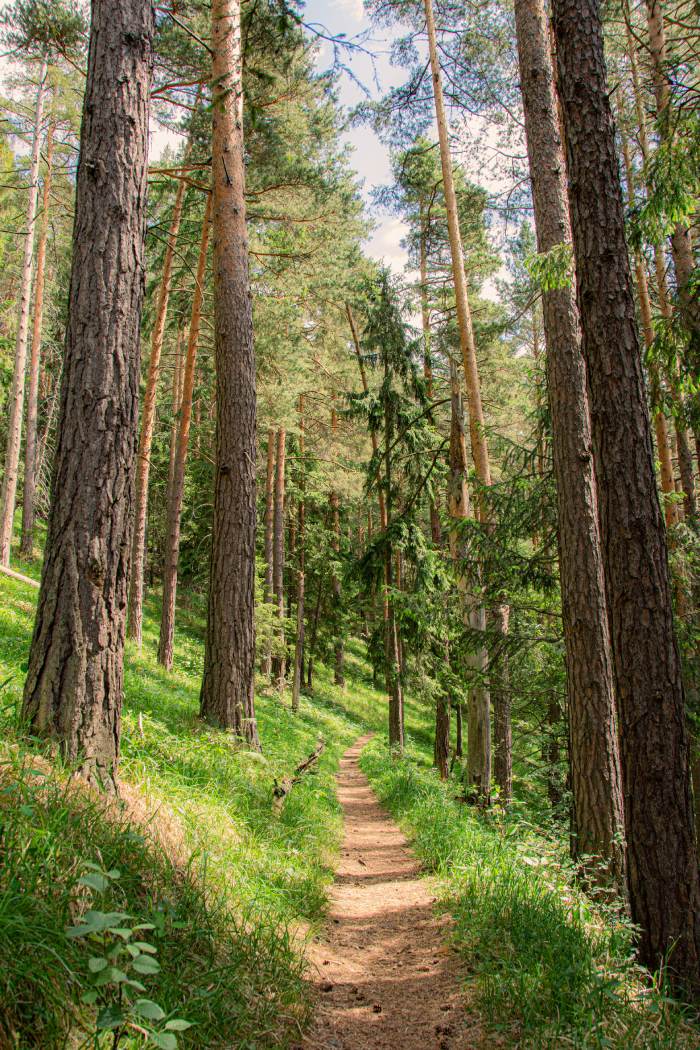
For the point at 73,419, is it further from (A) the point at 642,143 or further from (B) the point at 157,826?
(A) the point at 642,143

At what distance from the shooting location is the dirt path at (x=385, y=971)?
9.44 feet

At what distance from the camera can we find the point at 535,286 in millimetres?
6102

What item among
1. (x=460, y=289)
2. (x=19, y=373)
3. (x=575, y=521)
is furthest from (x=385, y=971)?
(x=19, y=373)

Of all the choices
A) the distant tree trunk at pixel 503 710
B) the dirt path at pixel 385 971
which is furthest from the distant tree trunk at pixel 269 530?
the dirt path at pixel 385 971

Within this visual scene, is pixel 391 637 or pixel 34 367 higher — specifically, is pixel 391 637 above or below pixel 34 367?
below

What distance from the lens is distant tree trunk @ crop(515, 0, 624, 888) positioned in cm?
513

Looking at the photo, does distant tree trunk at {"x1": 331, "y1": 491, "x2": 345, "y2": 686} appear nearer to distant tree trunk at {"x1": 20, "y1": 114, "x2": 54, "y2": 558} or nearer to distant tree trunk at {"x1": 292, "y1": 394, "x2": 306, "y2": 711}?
distant tree trunk at {"x1": 292, "y1": 394, "x2": 306, "y2": 711}

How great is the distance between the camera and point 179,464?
12.4 meters

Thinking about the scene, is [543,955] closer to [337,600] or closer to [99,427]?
[99,427]

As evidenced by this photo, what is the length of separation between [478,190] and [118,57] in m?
8.06

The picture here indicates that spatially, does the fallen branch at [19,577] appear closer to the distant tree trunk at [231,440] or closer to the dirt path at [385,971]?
the distant tree trunk at [231,440]

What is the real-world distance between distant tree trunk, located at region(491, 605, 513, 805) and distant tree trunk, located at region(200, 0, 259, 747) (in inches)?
131

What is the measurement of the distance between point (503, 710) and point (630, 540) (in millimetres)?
7229

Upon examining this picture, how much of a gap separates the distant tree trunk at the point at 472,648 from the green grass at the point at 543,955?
2.60 meters
